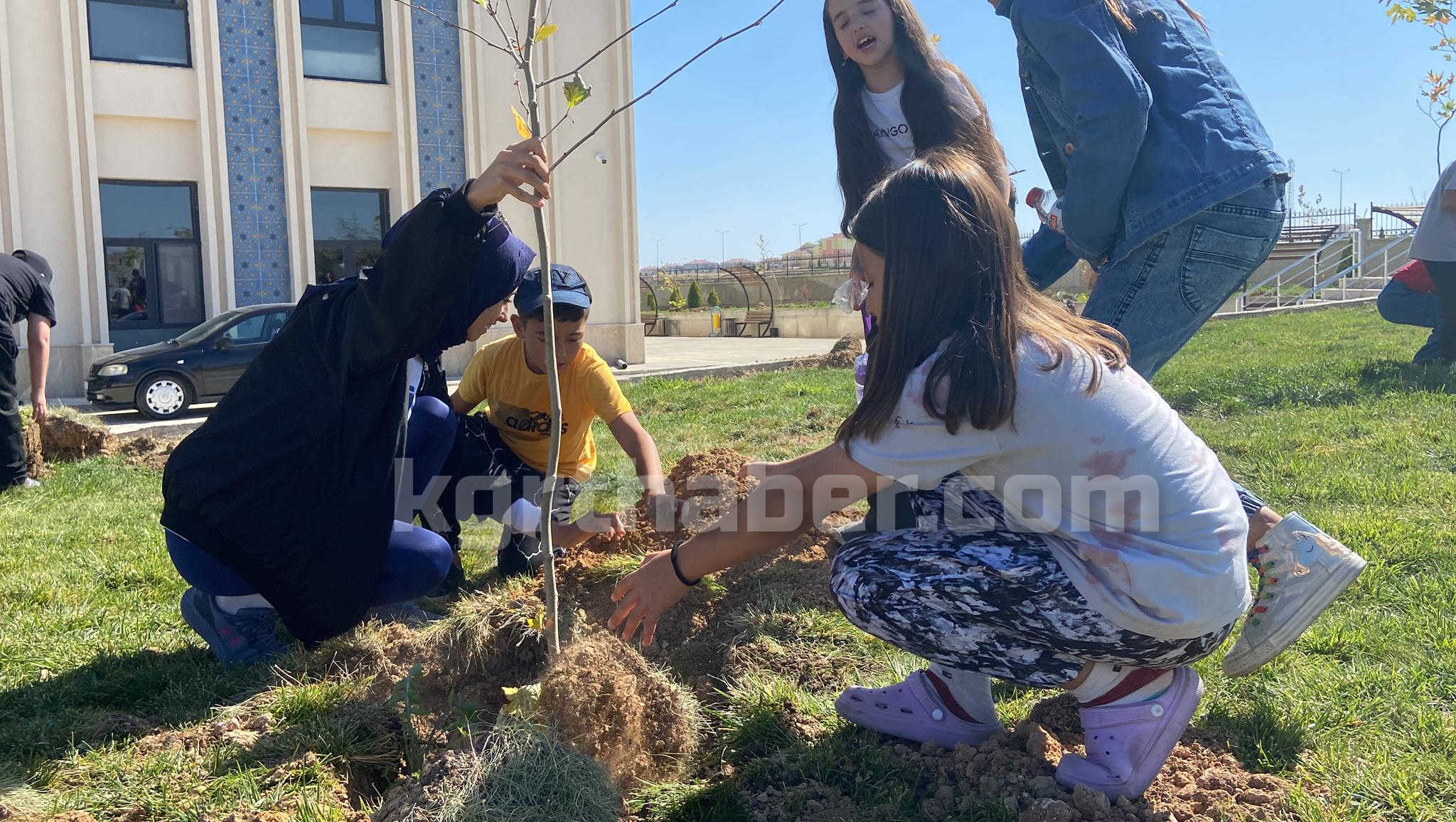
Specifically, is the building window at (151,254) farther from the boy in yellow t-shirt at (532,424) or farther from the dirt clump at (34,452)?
the boy in yellow t-shirt at (532,424)

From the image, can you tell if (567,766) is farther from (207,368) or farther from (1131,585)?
(207,368)

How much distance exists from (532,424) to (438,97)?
35.3 ft

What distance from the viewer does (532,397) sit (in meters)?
3.60

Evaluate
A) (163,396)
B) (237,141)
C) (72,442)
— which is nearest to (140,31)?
(237,141)

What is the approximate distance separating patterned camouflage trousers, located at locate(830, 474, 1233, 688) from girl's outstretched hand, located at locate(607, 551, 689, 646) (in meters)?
0.35

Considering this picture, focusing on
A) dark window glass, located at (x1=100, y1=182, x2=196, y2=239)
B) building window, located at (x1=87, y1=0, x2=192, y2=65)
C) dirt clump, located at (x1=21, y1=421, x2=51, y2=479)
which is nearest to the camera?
dirt clump, located at (x1=21, y1=421, x2=51, y2=479)

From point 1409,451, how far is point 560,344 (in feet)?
12.4

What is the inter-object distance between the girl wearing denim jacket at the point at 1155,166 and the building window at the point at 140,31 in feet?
39.8

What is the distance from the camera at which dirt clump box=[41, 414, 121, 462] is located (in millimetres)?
6676

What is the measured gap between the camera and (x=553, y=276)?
337 cm

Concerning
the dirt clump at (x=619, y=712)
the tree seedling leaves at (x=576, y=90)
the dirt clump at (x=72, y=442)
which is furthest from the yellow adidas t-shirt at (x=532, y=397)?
the dirt clump at (x=72, y=442)

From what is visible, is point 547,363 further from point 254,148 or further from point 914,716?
point 254,148

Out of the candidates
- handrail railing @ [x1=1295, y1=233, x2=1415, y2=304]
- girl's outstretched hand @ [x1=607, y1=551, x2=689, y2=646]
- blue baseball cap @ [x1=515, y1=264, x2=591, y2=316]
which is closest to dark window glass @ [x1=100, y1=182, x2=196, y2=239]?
blue baseball cap @ [x1=515, y1=264, x2=591, y2=316]

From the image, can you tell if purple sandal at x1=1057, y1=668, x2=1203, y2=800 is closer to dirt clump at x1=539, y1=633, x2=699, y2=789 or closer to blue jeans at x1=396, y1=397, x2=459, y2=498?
dirt clump at x1=539, y1=633, x2=699, y2=789
